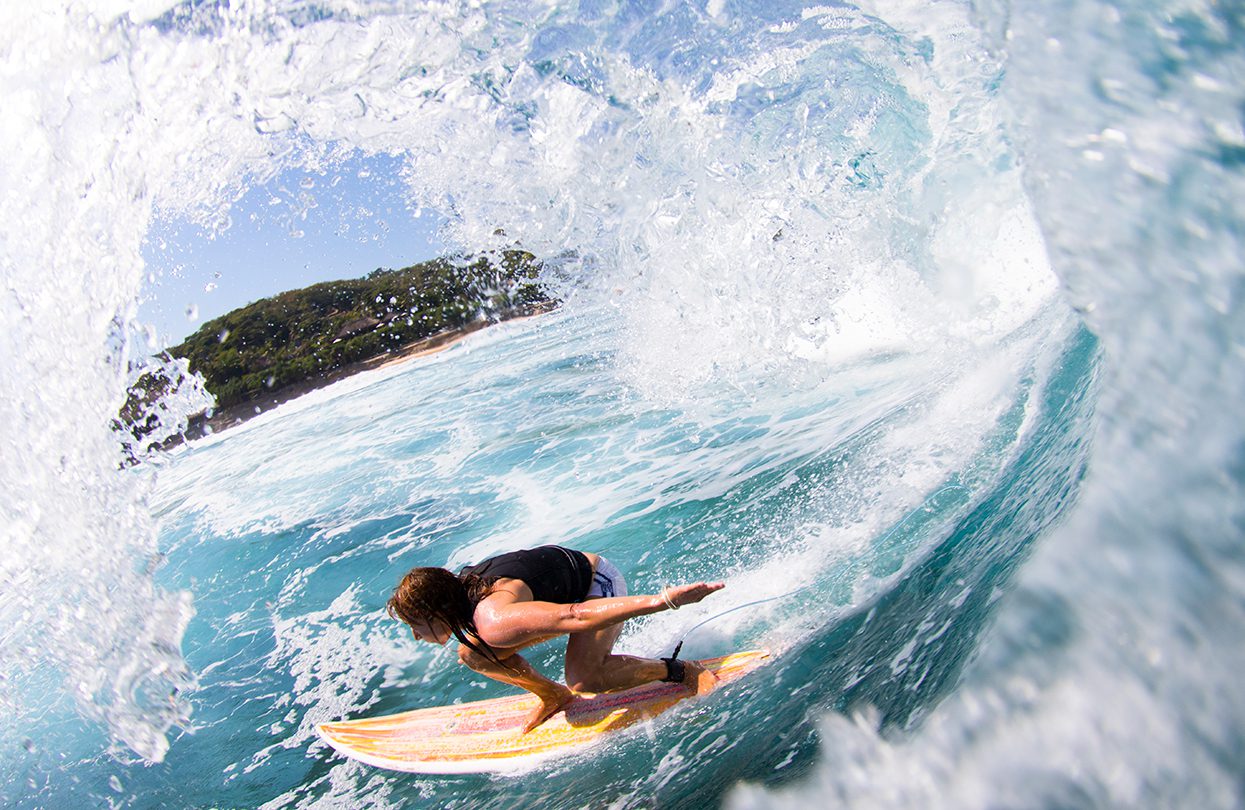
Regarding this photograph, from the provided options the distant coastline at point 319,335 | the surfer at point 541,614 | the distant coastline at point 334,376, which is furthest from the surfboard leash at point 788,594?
the distant coastline at point 334,376

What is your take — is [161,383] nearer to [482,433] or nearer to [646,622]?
[482,433]

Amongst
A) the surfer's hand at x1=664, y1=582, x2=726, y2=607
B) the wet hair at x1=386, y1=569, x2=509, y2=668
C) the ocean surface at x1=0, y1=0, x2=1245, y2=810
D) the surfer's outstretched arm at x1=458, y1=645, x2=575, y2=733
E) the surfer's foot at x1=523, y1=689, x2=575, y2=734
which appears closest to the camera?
the ocean surface at x1=0, y1=0, x2=1245, y2=810

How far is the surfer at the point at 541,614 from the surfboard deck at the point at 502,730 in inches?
3.1

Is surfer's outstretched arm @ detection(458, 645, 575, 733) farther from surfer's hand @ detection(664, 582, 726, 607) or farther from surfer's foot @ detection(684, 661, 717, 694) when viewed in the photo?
surfer's hand @ detection(664, 582, 726, 607)

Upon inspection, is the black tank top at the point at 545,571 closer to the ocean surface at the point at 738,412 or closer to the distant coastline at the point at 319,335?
the ocean surface at the point at 738,412

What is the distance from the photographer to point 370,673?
4.88 metres

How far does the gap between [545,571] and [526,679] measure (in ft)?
2.26

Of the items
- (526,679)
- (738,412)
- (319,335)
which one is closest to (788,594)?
(526,679)

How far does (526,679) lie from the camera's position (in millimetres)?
3545

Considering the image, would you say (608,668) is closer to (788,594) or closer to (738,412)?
(788,594)

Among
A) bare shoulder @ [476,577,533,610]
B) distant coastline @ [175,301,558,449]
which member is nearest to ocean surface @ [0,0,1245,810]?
bare shoulder @ [476,577,533,610]

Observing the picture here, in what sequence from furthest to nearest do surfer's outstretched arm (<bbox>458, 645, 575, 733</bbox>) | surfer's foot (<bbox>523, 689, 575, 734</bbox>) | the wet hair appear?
surfer's foot (<bbox>523, 689, 575, 734</bbox>) < surfer's outstretched arm (<bbox>458, 645, 575, 733</bbox>) < the wet hair

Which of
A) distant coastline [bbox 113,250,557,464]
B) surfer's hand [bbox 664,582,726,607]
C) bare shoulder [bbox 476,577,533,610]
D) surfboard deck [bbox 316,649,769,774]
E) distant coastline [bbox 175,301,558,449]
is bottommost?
surfboard deck [bbox 316,649,769,774]

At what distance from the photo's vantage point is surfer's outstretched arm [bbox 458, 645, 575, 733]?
3.48 m
